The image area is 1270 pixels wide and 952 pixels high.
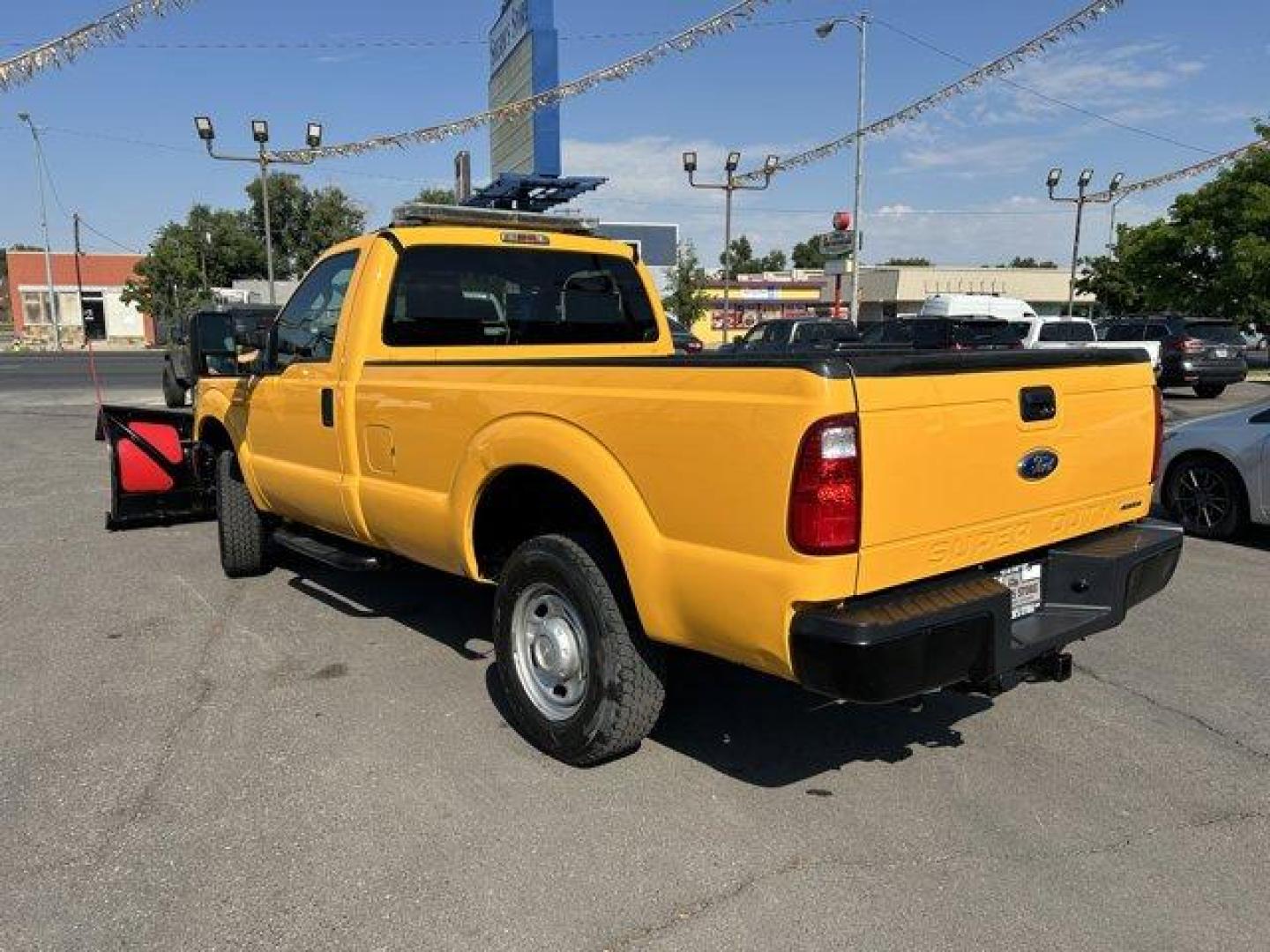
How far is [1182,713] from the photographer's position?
4.17 m

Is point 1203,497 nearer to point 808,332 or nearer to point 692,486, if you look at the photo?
point 692,486

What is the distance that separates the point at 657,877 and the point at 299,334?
12.0ft

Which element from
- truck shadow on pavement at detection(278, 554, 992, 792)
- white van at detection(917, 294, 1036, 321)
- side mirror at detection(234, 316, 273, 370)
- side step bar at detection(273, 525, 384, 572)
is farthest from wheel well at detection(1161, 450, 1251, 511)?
white van at detection(917, 294, 1036, 321)

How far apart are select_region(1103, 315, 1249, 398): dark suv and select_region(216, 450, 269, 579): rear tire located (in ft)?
60.5

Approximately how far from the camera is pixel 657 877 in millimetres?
2953

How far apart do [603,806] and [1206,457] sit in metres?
6.40

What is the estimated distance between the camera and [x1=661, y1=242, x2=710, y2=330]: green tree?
45.2 metres

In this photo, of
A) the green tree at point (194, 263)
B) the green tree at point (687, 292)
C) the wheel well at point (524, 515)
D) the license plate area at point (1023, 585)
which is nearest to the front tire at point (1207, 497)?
the license plate area at point (1023, 585)

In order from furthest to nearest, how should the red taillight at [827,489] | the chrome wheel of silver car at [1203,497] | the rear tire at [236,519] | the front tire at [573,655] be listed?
the chrome wheel of silver car at [1203,497] → the rear tire at [236,519] → the front tire at [573,655] → the red taillight at [827,489]

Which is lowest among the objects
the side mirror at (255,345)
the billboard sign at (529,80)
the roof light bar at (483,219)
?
the side mirror at (255,345)

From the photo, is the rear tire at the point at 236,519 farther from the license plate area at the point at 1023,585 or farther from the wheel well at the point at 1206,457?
the wheel well at the point at 1206,457

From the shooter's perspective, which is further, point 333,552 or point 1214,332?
point 1214,332

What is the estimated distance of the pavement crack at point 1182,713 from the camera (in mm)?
3805

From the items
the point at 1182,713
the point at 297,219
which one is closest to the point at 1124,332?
the point at 1182,713
